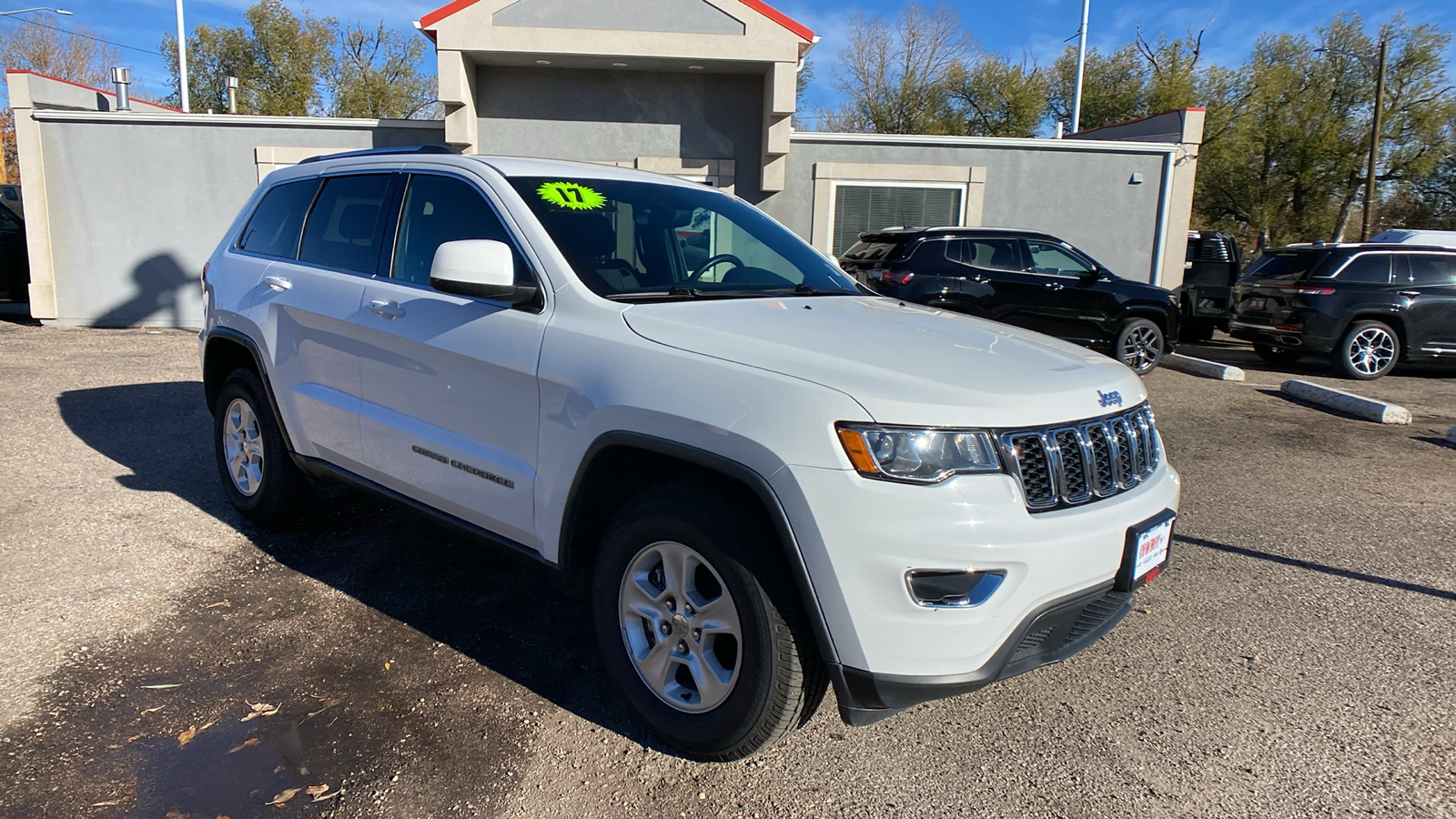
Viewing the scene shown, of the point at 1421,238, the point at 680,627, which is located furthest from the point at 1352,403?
the point at 1421,238

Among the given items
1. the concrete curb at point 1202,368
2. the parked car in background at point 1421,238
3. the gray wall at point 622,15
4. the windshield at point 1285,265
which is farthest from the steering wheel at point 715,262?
the parked car in background at point 1421,238

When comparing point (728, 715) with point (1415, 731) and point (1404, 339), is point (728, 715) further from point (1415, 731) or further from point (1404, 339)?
point (1404, 339)

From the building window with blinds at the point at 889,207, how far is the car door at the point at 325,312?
10136mm

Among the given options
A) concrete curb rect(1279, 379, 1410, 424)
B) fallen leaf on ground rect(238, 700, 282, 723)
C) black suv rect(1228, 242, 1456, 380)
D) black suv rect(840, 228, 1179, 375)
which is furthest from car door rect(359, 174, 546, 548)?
black suv rect(1228, 242, 1456, 380)

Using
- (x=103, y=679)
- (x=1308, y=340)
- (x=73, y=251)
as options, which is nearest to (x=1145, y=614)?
(x=103, y=679)

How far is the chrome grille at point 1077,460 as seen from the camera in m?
2.42

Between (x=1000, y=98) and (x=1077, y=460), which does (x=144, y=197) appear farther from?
(x=1000, y=98)

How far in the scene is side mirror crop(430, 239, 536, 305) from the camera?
301 cm

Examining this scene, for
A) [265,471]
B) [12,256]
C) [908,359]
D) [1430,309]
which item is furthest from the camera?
[12,256]

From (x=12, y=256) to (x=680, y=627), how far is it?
1637 centimetres

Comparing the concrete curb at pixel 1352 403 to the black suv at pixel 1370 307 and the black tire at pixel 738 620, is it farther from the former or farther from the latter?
the black tire at pixel 738 620

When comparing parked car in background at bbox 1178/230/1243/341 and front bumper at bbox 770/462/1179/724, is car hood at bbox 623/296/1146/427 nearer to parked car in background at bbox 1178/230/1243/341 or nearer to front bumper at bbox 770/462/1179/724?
front bumper at bbox 770/462/1179/724

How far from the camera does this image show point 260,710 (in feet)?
9.99

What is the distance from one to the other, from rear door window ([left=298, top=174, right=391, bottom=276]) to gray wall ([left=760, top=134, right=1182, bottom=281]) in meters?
9.66
